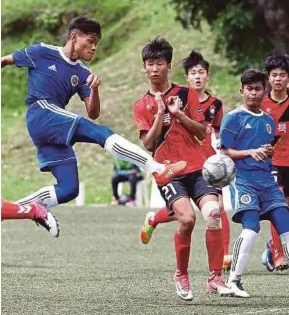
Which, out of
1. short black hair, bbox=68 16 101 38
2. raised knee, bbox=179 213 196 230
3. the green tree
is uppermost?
the green tree

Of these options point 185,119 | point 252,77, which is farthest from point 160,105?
point 252,77

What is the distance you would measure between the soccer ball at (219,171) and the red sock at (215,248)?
0.89m

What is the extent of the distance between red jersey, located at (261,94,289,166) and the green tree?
18.1 meters

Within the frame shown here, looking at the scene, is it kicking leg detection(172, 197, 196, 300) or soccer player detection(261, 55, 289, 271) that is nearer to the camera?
A: kicking leg detection(172, 197, 196, 300)

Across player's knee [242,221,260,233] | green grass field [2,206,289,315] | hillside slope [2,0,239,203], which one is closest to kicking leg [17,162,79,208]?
green grass field [2,206,289,315]

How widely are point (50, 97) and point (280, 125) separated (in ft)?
9.39

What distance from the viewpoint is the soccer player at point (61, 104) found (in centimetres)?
1004

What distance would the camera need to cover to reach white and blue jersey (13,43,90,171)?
33.3 feet

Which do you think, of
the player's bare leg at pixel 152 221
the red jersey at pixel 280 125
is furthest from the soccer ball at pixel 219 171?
the player's bare leg at pixel 152 221

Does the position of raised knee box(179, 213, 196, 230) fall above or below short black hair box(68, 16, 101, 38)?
below

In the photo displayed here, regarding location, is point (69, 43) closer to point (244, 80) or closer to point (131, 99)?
point (244, 80)

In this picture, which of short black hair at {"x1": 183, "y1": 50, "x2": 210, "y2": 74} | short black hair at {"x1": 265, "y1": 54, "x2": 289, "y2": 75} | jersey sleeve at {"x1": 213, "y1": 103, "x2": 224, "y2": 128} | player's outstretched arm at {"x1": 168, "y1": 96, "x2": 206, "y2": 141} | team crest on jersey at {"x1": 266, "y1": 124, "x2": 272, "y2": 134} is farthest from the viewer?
jersey sleeve at {"x1": 213, "y1": 103, "x2": 224, "y2": 128}

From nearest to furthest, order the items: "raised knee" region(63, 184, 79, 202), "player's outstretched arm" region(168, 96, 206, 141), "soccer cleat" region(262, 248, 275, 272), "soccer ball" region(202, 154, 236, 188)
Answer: "soccer ball" region(202, 154, 236, 188), "player's outstretched arm" region(168, 96, 206, 141), "raised knee" region(63, 184, 79, 202), "soccer cleat" region(262, 248, 275, 272)

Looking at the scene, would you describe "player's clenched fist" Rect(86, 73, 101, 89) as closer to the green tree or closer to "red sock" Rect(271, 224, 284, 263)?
"red sock" Rect(271, 224, 284, 263)
